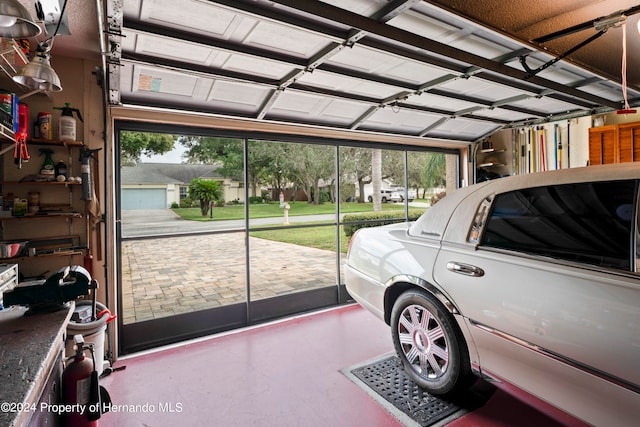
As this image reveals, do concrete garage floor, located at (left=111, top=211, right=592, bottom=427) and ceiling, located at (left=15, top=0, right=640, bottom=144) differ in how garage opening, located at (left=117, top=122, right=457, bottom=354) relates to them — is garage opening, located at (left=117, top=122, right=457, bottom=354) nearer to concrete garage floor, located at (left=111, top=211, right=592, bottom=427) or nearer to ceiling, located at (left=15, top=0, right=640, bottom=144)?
concrete garage floor, located at (left=111, top=211, right=592, bottom=427)

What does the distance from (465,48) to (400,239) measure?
59.7 inches

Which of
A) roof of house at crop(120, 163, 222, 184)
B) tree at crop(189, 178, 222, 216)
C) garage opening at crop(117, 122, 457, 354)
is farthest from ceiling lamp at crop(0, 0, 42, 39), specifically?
roof of house at crop(120, 163, 222, 184)

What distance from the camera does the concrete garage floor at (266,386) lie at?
225 cm

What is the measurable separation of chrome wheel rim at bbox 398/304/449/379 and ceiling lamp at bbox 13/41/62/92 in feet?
9.42

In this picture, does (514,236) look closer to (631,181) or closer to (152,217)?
(631,181)

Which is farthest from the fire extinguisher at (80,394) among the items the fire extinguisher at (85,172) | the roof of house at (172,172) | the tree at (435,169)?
the roof of house at (172,172)

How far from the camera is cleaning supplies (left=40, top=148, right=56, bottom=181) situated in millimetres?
2676

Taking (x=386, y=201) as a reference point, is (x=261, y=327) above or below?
below

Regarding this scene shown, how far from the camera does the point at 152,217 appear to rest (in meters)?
18.9

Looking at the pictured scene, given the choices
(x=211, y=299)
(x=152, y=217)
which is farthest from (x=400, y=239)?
(x=152, y=217)

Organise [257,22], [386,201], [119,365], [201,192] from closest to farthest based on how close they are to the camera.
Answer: [257,22]
[119,365]
[201,192]
[386,201]

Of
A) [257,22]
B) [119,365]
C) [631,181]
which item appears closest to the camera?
[631,181]

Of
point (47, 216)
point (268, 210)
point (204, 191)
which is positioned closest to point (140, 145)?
point (204, 191)

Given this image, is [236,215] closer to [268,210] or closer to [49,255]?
[268,210]
